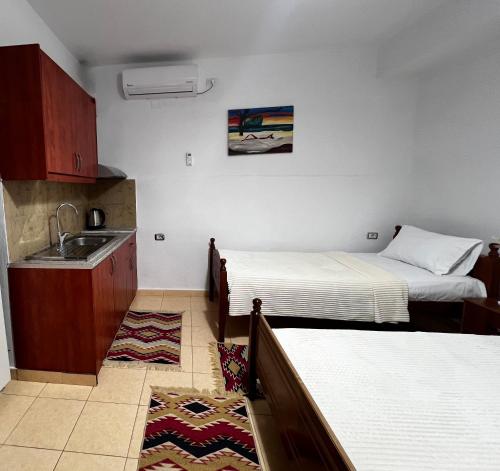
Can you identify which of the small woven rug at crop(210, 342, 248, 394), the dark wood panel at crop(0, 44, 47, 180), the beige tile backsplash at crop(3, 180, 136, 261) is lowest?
the small woven rug at crop(210, 342, 248, 394)

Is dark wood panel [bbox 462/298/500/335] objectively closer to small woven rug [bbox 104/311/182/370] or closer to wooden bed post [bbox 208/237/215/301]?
small woven rug [bbox 104/311/182/370]

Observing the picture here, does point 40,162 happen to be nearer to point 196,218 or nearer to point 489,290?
point 196,218

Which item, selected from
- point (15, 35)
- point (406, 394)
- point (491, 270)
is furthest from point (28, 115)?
point (491, 270)

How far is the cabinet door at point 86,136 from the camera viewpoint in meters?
2.27

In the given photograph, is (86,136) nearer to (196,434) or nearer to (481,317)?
(196,434)

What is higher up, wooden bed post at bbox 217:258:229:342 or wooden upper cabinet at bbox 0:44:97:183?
wooden upper cabinet at bbox 0:44:97:183

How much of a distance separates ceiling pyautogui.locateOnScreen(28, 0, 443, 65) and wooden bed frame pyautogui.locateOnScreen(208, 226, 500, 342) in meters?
2.00

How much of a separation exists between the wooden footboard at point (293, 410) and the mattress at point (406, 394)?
0.07 metres

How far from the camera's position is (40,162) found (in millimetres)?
1684

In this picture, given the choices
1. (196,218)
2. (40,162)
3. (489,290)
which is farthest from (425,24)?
(40,162)

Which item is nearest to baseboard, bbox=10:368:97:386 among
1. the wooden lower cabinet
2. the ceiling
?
the wooden lower cabinet

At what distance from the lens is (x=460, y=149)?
8.26 feet

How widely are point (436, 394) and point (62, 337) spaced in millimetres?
2070

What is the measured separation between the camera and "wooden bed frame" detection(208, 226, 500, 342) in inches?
82.5
